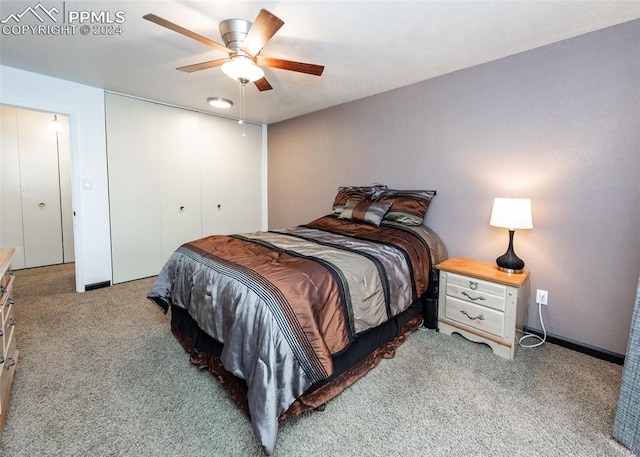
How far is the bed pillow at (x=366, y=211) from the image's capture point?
2895 millimetres

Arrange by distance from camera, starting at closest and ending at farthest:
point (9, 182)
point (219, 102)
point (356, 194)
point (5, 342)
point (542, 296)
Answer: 1. point (5, 342)
2. point (542, 296)
3. point (356, 194)
4. point (219, 102)
5. point (9, 182)

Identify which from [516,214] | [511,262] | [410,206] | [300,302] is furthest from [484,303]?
[300,302]

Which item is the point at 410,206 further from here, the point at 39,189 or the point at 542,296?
the point at 39,189

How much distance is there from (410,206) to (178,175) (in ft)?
10.1

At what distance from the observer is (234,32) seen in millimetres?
1959

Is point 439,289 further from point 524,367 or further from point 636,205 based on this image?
point 636,205

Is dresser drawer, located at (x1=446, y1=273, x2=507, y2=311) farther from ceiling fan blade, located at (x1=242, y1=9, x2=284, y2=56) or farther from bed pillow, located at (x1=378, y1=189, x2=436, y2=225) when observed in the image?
ceiling fan blade, located at (x1=242, y1=9, x2=284, y2=56)

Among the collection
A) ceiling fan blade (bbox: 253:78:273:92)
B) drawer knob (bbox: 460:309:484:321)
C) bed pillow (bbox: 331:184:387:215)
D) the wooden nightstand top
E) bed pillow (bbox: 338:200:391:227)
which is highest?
ceiling fan blade (bbox: 253:78:273:92)

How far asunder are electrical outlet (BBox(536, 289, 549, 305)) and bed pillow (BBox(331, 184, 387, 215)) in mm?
1655

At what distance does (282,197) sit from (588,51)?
376 cm

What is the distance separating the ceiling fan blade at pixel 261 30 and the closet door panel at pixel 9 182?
166 inches

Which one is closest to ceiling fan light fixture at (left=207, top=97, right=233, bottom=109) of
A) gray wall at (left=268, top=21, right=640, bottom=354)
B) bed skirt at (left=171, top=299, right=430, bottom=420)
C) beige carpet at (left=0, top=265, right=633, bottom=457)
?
gray wall at (left=268, top=21, right=640, bottom=354)

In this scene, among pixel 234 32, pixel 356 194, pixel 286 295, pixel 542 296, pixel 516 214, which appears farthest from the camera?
pixel 356 194

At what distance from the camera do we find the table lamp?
84.7 inches
